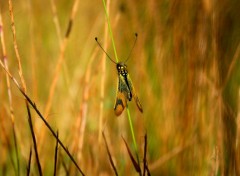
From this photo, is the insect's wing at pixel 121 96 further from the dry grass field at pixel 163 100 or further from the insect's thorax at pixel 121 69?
the dry grass field at pixel 163 100

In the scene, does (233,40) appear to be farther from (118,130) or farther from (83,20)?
(83,20)

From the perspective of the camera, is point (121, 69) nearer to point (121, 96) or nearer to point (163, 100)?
point (121, 96)

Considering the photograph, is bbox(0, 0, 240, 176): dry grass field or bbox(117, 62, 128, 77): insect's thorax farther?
bbox(0, 0, 240, 176): dry grass field

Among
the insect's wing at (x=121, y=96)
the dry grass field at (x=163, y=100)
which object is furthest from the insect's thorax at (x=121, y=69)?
the dry grass field at (x=163, y=100)

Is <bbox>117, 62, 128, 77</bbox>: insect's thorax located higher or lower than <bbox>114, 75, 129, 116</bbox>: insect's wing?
higher

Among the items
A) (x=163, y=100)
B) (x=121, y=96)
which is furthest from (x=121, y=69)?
(x=163, y=100)

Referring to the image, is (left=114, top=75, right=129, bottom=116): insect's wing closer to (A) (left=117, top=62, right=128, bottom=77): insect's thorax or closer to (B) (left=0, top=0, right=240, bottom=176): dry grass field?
(A) (left=117, top=62, right=128, bottom=77): insect's thorax

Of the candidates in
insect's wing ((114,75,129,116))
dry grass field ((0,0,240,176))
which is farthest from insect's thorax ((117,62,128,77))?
dry grass field ((0,0,240,176))

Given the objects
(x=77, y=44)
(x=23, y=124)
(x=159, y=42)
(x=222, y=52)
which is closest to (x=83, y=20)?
(x=77, y=44)

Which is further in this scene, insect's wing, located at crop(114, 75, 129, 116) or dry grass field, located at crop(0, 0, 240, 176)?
dry grass field, located at crop(0, 0, 240, 176)
